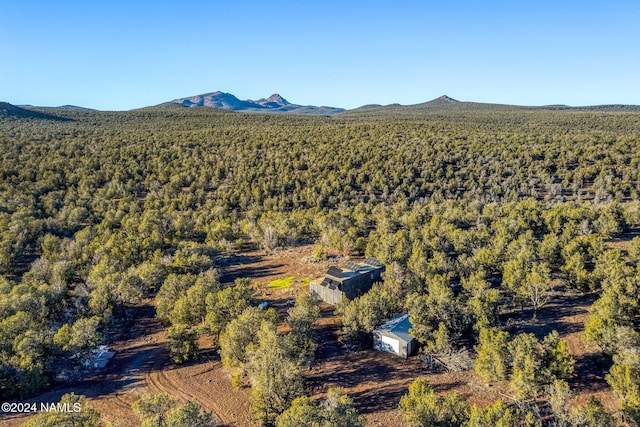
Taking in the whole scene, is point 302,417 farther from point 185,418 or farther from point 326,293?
point 326,293

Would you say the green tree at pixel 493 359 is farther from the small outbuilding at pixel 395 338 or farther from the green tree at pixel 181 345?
the green tree at pixel 181 345

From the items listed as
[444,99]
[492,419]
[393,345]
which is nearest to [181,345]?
[393,345]

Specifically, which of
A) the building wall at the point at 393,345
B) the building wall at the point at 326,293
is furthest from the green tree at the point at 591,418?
the building wall at the point at 326,293

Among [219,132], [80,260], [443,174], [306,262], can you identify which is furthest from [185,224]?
[219,132]

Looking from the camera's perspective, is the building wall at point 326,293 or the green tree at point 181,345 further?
the building wall at point 326,293

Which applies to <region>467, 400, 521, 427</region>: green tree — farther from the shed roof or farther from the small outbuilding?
the shed roof
